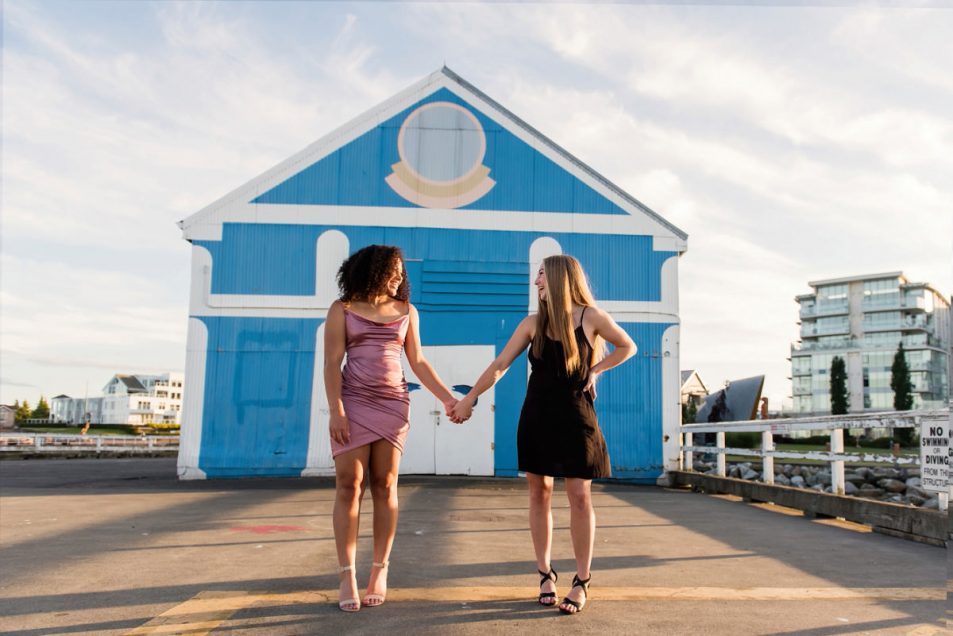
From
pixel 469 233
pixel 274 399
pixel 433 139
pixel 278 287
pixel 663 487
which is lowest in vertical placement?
pixel 663 487

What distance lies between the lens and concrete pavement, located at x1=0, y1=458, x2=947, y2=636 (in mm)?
3318

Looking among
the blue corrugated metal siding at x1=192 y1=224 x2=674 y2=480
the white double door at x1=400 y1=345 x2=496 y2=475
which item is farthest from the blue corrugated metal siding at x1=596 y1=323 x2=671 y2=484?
the white double door at x1=400 y1=345 x2=496 y2=475

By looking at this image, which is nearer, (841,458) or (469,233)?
(841,458)

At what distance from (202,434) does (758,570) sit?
10426 millimetres

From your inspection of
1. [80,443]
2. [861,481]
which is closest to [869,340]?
[861,481]

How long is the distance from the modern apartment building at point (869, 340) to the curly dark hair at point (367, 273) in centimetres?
8889

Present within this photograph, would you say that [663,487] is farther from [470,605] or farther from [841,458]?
[470,605]

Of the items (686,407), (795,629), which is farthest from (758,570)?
(686,407)

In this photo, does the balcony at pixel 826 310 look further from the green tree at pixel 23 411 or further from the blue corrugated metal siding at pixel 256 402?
the green tree at pixel 23 411

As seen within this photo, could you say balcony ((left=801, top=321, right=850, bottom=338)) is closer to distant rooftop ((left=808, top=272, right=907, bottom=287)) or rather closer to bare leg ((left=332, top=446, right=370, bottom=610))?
distant rooftop ((left=808, top=272, right=907, bottom=287))

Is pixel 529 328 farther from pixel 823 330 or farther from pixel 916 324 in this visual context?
pixel 823 330

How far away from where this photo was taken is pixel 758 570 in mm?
4734

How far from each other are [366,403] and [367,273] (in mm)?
658

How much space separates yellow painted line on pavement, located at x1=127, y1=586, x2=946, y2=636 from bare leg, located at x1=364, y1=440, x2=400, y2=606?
16cm
